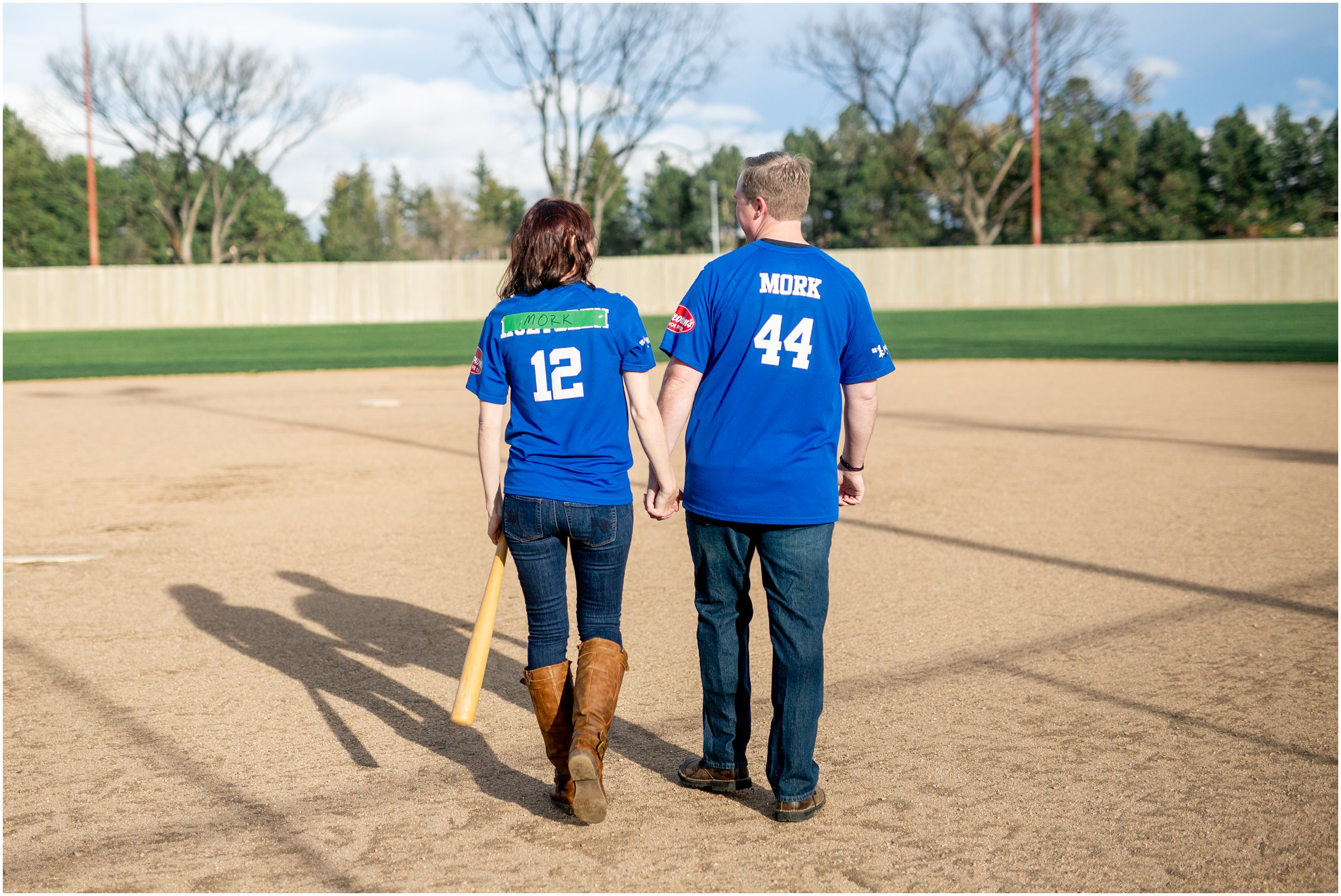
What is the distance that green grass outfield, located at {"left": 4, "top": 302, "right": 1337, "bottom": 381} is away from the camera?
2281 centimetres

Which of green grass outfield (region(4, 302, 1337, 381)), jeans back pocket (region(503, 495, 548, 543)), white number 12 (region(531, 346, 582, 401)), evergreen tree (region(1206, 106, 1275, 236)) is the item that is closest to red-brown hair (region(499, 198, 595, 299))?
white number 12 (region(531, 346, 582, 401))

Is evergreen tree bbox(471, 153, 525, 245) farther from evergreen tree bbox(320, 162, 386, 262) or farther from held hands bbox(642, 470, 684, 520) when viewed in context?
held hands bbox(642, 470, 684, 520)

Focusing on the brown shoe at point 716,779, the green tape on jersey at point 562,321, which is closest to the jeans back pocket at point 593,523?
the green tape on jersey at point 562,321

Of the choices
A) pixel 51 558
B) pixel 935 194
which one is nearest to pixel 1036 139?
pixel 935 194

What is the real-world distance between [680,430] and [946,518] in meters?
5.06

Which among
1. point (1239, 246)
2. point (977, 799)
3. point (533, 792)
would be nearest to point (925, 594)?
point (977, 799)

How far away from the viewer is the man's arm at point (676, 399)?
350 cm

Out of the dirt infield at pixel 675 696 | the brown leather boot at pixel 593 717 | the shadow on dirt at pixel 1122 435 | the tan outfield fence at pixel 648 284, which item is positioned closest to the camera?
the dirt infield at pixel 675 696

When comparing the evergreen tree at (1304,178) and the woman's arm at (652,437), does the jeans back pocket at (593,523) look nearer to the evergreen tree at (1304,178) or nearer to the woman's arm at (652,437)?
the woman's arm at (652,437)

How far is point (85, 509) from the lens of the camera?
8891mm

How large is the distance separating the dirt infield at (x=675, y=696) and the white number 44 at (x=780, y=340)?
1.39m

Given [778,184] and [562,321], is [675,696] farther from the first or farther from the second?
[778,184]

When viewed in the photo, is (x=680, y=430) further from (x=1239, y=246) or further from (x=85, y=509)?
(x=1239, y=246)

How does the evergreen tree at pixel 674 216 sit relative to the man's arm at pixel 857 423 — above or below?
above
